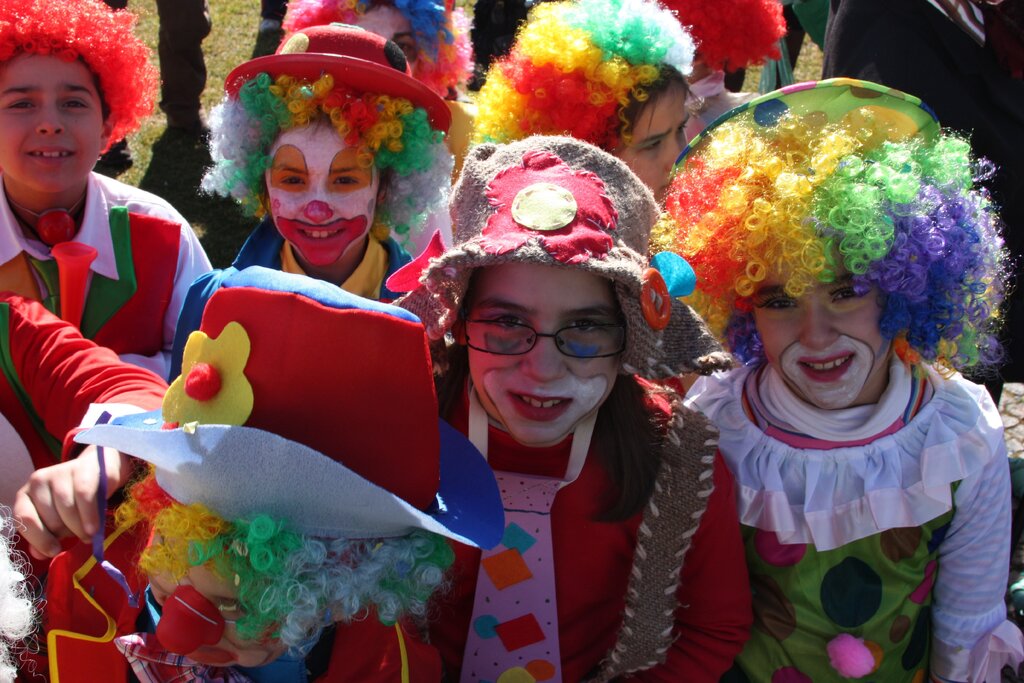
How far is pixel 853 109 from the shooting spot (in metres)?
2.03

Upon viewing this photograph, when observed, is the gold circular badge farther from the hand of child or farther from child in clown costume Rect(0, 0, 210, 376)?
child in clown costume Rect(0, 0, 210, 376)

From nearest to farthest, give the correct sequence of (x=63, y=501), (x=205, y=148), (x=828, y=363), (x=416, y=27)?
(x=63, y=501) < (x=828, y=363) < (x=416, y=27) < (x=205, y=148)

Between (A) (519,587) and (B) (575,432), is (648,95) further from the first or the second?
(A) (519,587)

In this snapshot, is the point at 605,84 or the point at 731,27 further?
the point at 731,27

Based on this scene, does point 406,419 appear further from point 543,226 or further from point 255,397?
point 543,226

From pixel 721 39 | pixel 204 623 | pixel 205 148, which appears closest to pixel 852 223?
pixel 204 623

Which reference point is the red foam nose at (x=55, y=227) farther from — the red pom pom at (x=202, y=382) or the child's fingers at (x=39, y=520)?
the red pom pom at (x=202, y=382)

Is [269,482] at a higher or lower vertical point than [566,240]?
lower

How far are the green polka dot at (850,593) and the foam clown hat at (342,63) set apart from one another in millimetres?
1839

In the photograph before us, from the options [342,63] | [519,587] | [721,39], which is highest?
[721,39]

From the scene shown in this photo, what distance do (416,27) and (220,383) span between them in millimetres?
2995

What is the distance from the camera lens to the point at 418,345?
1.36 m

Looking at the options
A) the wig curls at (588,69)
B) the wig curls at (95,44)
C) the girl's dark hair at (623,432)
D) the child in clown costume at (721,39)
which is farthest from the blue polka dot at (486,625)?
the child in clown costume at (721,39)

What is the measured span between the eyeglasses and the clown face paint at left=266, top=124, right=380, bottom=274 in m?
1.07
